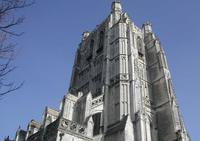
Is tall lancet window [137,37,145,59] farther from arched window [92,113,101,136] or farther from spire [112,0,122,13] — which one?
arched window [92,113,101,136]

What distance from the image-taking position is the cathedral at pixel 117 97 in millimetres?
20500

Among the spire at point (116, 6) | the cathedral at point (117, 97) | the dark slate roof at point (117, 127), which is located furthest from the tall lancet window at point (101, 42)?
the dark slate roof at point (117, 127)

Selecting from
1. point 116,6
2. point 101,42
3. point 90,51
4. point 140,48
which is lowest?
point 140,48

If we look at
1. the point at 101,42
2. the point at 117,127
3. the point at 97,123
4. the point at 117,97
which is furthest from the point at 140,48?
the point at 117,127

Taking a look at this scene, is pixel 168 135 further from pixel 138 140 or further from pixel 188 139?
pixel 138 140

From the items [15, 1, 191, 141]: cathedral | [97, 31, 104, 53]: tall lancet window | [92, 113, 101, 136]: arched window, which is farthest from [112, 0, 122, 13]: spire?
[92, 113, 101, 136]: arched window

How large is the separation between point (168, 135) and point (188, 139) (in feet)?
6.09

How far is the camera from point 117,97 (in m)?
25.1

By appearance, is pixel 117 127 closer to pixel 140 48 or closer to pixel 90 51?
pixel 140 48

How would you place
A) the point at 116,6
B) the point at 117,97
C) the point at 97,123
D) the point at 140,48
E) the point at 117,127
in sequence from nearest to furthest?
the point at 117,127, the point at 97,123, the point at 117,97, the point at 140,48, the point at 116,6

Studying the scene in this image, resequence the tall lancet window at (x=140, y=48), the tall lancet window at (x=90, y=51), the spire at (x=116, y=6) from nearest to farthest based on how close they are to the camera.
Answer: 1. the tall lancet window at (x=140, y=48)
2. the tall lancet window at (x=90, y=51)
3. the spire at (x=116, y=6)

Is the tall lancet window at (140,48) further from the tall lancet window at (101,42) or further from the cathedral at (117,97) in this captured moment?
the tall lancet window at (101,42)

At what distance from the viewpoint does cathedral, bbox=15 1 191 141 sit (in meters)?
20.5

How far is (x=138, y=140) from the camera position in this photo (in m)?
20.5
